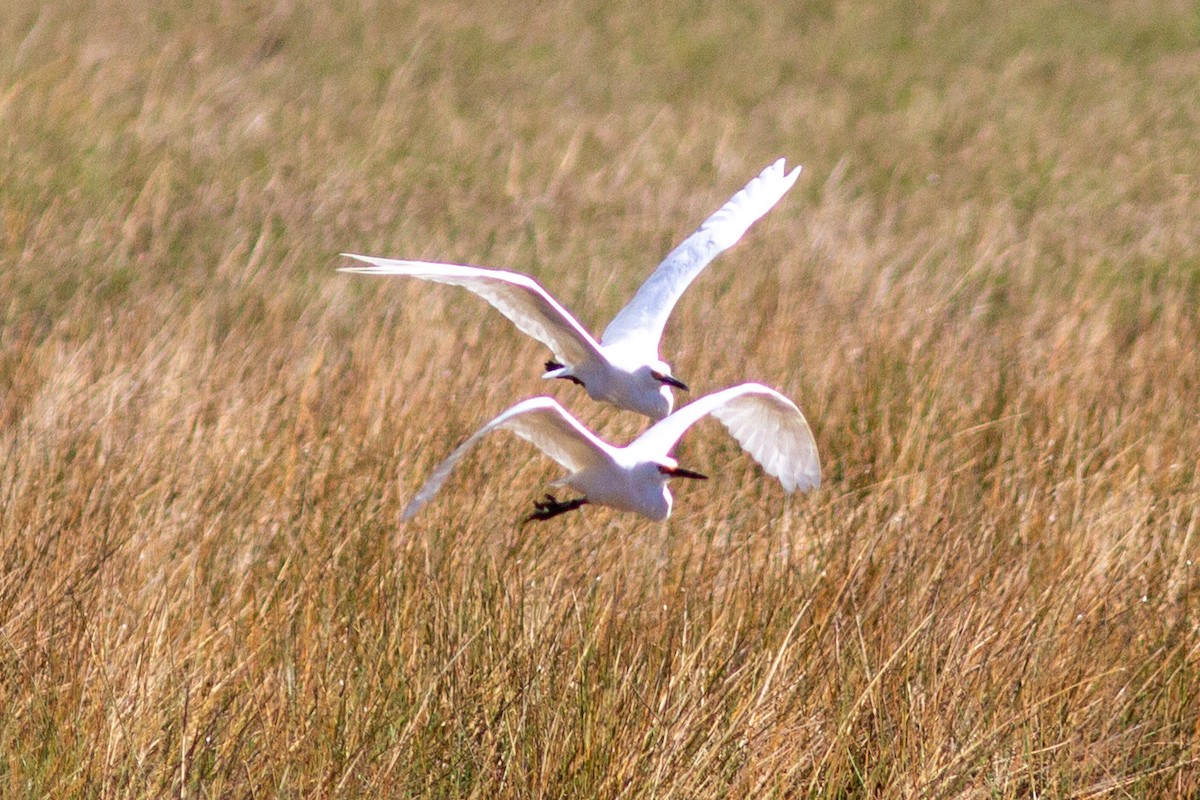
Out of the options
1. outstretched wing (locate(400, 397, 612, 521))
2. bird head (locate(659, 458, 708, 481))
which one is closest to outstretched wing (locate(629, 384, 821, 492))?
outstretched wing (locate(400, 397, 612, 521))

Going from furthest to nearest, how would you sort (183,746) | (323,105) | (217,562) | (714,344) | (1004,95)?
(1004,95)
(323,105)
(714,344)
(217,562)
(183,746)

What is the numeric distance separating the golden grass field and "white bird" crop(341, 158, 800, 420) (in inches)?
22.0

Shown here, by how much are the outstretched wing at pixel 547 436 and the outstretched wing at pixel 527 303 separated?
0.29 meters

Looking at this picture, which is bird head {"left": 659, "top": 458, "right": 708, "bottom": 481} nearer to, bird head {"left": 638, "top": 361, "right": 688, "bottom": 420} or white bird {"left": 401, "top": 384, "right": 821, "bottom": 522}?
white bird {"left": 401, "top": 384, "right": 821, "bottom": 522}

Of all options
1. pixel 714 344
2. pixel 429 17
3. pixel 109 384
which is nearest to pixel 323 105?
pixel 429 17

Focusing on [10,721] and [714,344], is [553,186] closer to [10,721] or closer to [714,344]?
[714,344]

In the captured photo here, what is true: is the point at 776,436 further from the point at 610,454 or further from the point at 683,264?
the point at 610,454

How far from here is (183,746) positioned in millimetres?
3178

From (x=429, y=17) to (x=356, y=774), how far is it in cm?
1004

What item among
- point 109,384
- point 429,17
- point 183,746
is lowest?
point 429,17

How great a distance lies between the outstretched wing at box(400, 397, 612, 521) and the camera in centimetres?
295

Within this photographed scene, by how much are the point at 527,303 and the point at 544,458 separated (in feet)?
3.95

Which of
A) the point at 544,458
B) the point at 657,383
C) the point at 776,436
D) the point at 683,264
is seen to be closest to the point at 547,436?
the point at 657,383

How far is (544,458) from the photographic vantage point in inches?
199
